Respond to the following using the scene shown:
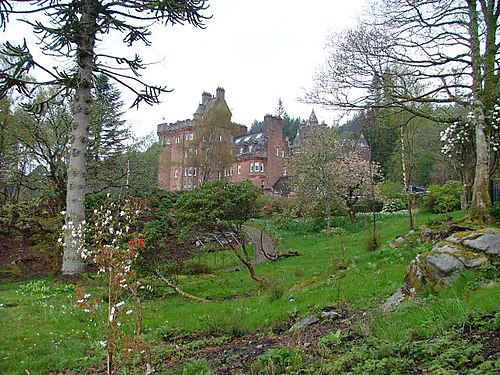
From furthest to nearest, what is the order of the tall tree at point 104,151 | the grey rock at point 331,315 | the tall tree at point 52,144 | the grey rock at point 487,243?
the tall tree at point 104,151
the tall tree at point 52,144
the grey rock at point 487,243
the grey rock at point 331,315

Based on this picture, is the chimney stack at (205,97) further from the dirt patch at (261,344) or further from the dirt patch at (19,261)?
the dirt patch at (261,344)

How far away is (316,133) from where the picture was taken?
29000 mm

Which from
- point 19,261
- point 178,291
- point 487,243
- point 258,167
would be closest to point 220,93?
point 258,167

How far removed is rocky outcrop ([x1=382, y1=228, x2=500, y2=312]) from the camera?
6.22 metres

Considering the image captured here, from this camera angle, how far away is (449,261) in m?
6.35

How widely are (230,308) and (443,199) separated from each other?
18243 millimetres

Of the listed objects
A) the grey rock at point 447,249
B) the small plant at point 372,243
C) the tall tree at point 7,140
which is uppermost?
the tall tree at point 7,140

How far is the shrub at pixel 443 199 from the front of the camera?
886 inches

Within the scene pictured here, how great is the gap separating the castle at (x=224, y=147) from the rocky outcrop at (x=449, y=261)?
32.7m

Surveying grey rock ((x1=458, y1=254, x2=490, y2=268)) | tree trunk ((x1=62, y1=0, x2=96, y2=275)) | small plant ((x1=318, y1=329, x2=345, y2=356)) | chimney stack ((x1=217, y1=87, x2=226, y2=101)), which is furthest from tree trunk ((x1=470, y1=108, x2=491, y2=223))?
chimney stack ((x1=217, y1=87, x2=226, y2=101))

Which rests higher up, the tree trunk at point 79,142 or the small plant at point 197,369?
the tree trunk at point 79,142

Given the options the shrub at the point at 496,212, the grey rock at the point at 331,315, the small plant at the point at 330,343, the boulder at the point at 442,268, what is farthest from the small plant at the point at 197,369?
the shrub at the point at 496,212

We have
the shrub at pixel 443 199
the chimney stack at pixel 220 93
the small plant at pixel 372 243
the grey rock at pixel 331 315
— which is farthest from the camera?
the chimney stack at pixel 220 93

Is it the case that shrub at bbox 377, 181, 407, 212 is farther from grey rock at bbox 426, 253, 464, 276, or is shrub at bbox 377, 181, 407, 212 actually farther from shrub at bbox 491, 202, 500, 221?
grey rock at bbox 426, 253, 464, 276
